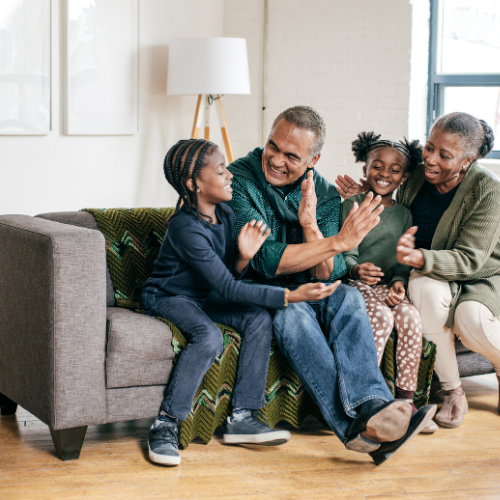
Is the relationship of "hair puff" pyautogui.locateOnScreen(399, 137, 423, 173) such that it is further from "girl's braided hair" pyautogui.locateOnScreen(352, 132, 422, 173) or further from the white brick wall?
the white brick wall

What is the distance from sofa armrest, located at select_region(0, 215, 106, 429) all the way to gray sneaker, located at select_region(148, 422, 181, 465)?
0.54 feet

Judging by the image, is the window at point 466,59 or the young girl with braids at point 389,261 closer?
the young girl with braids at point 389,261

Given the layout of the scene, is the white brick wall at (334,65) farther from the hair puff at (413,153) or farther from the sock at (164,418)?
the sock at (164,418)

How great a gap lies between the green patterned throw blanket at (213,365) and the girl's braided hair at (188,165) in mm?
339

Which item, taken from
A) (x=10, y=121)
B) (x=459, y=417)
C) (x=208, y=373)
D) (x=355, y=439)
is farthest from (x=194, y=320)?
(x=10, y=121)

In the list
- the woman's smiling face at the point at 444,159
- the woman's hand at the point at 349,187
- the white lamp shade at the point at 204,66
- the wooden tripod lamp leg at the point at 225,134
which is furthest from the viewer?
the wooden tripod lamp leg at the point at 225,134

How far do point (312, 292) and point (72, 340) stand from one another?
719 mm

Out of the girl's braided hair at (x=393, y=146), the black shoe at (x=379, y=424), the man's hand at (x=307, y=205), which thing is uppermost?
the girl's braided hair at (x=393, y=146)

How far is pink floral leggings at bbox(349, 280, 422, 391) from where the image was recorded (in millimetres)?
2227

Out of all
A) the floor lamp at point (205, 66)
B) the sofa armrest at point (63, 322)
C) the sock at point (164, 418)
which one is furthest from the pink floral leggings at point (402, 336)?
the floor lamp at point (205, 66)

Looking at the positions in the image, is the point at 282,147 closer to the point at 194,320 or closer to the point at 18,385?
the point at 194,320

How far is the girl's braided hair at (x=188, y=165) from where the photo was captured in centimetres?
217

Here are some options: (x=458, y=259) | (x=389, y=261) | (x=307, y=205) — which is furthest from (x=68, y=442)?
(x=458, y=259)

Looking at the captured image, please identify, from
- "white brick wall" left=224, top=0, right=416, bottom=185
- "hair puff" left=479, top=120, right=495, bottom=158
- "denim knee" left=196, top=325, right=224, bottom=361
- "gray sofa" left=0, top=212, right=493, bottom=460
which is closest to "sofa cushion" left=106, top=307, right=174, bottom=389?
"gray sofa" left=0, top=212, right=493, bottom=460
